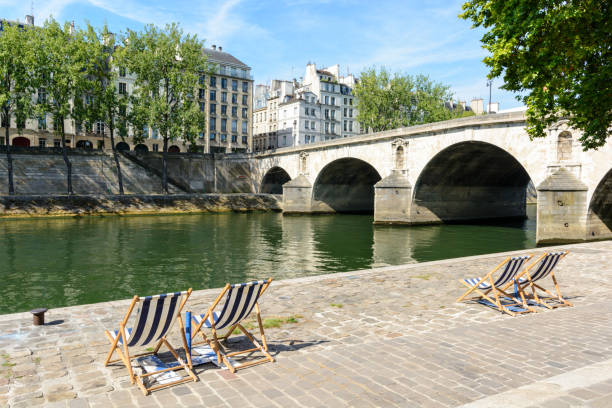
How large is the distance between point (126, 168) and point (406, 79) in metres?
34.4

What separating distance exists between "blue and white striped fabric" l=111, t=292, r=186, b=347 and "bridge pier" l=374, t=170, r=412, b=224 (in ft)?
95.9

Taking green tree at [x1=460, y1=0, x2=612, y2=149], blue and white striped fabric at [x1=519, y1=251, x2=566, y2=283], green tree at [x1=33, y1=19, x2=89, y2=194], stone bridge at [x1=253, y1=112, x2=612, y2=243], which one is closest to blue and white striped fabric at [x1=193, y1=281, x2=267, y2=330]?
blue and white striped fabric at [x1=519, y1=251, x2=566, y2=283]

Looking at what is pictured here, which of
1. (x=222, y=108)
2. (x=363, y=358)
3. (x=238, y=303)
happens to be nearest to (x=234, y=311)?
(x=238, y=303)

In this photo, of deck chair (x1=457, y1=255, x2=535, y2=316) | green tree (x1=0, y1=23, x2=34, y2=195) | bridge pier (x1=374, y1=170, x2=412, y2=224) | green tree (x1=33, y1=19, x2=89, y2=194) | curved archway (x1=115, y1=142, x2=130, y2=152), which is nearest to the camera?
deck chair (x1=457, y1=255, x2=535, y2=316)

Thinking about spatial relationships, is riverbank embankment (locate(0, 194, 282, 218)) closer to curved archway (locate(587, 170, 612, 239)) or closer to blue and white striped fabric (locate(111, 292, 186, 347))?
curved archway (locate(587, 170, 612, 239))

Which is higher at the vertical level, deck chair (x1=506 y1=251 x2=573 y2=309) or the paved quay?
deck chair (x1=506 y1=251 x2=573 y2=309)

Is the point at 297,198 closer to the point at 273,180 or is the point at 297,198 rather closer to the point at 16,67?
the point at 273,180

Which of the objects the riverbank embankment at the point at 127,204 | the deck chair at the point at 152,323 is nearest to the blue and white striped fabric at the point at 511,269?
the deck chair at the point at 152,323

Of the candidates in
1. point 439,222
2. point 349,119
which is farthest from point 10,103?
point 349,119

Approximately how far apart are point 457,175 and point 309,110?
3927 centimetres

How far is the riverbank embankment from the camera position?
3425 centimetres

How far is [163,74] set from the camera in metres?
43.9

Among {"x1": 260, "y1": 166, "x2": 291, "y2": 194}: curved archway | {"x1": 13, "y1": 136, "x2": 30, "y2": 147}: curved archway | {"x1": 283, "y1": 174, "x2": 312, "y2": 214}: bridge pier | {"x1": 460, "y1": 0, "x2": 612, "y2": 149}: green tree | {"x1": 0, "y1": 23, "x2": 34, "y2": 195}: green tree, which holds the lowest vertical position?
{"x1": 283, "y1": 174, "x2": 312, "y2": 214}: bridge pier

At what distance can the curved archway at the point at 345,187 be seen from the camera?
1718 inches
